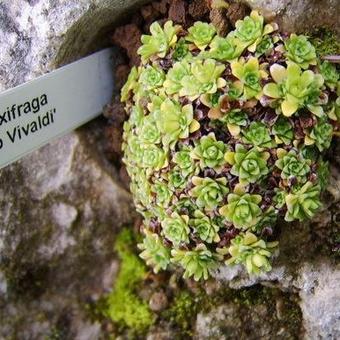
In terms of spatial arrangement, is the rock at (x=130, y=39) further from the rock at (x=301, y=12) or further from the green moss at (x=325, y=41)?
the green moss at (x=325, y=41)

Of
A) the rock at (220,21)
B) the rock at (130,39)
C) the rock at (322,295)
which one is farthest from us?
the rock at (130,39)

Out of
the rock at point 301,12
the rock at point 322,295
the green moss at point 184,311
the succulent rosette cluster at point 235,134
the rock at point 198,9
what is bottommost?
the green moss at point 184,311

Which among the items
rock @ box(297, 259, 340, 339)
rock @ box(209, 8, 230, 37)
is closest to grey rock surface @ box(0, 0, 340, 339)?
rock @ box(297, 259, 340, 339)

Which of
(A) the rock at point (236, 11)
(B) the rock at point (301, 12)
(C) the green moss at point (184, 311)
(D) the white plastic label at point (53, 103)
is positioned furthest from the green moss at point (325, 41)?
(C) the green moss at point (184, 311)

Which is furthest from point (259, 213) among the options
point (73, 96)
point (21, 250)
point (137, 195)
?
point (21, 250)

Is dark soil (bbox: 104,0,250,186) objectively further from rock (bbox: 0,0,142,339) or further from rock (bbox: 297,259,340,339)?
rock (bbox: 297,259,340,339)

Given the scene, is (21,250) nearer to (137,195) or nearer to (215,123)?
(137,195)

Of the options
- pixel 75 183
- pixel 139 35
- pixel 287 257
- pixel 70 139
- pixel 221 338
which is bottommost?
pixel 221 338
